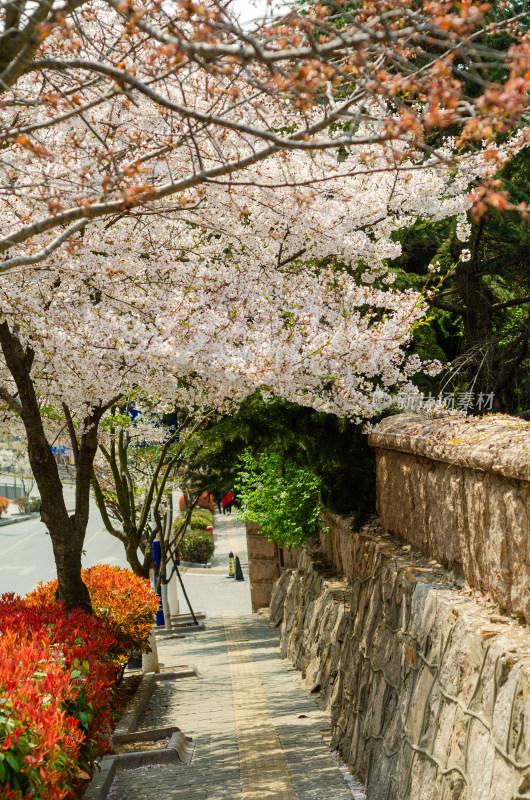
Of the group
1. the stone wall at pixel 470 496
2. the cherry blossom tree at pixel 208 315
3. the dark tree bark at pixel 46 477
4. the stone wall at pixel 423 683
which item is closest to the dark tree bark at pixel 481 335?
the cherry blossom tree at pixel 208 315

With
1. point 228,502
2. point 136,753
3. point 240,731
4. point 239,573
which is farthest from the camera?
point 239,573

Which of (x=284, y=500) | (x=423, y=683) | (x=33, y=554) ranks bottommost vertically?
(x=33, y=554)

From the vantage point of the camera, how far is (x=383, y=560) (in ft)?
27.9

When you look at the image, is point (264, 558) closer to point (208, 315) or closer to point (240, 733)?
point (240, 733)

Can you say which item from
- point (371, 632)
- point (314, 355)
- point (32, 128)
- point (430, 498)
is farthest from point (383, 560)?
point (32, 128)

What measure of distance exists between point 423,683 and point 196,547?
2805 cm

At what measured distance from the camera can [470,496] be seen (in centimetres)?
609

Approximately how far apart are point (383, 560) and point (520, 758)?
434cm

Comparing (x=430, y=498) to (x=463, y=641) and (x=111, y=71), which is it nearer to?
(x=463, y=641)

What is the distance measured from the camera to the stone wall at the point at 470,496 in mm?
5055

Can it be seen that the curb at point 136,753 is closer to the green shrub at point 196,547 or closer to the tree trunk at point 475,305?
the tree trunk at point 475,305

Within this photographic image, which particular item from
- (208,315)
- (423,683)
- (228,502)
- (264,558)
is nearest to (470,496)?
(423,683)

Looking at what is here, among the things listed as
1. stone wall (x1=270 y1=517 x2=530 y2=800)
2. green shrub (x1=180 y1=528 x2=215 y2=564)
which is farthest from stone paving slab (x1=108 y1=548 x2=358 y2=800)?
green shrub (x1=180 y1=528 x2=215 y2=564)

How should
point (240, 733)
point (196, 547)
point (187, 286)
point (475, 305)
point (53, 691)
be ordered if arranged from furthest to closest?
point (196, 547) < point (475, 305) < point (240, 733) < point (187, 286) < point (53, 691)
